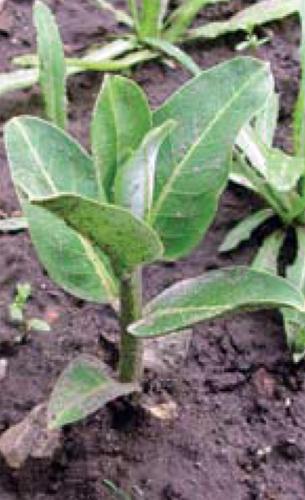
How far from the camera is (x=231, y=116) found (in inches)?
52.4

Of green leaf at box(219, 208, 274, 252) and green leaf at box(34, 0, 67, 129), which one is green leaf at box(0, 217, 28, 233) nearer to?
green leaf at box(34, 0, 67, 129)

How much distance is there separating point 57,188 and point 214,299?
22cm

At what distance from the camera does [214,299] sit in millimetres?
1318

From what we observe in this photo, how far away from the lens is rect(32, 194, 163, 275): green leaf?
44.5 inches

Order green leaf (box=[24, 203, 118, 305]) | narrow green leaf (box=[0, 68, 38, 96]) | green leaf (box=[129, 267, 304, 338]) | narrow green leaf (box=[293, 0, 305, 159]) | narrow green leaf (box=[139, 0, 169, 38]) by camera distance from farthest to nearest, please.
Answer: narrow green leaf (box=[139, 0, 169, 38]) < narrow green leaf (box=[0, 68, 38, 96]) < narrow green leaf (box=[293, 0, 305, 159]) < green leaf (box=[24, 203, 118, 305]) < green leaf (box=[129, 267, 304, 338])

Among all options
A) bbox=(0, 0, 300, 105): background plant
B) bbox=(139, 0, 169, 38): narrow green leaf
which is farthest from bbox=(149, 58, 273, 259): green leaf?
bbox=(139, 0, 169, 38): narrow green leaf

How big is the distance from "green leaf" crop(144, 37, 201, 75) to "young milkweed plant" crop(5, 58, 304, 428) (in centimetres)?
55

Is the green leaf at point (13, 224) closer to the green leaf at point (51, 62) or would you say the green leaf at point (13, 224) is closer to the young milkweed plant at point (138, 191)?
the green leaf at point (51, 62)

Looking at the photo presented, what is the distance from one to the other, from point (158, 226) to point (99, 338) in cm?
31

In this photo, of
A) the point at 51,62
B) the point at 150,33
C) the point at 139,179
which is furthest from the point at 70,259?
the point at 150,33

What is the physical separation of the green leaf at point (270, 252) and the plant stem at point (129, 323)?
0.32 meters

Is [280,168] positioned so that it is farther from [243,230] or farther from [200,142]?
[200,142]

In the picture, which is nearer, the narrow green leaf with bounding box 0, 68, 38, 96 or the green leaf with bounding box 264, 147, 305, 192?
the green leaf with bounding box 264, 147, 305, 192

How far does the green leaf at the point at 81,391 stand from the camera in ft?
4.42
